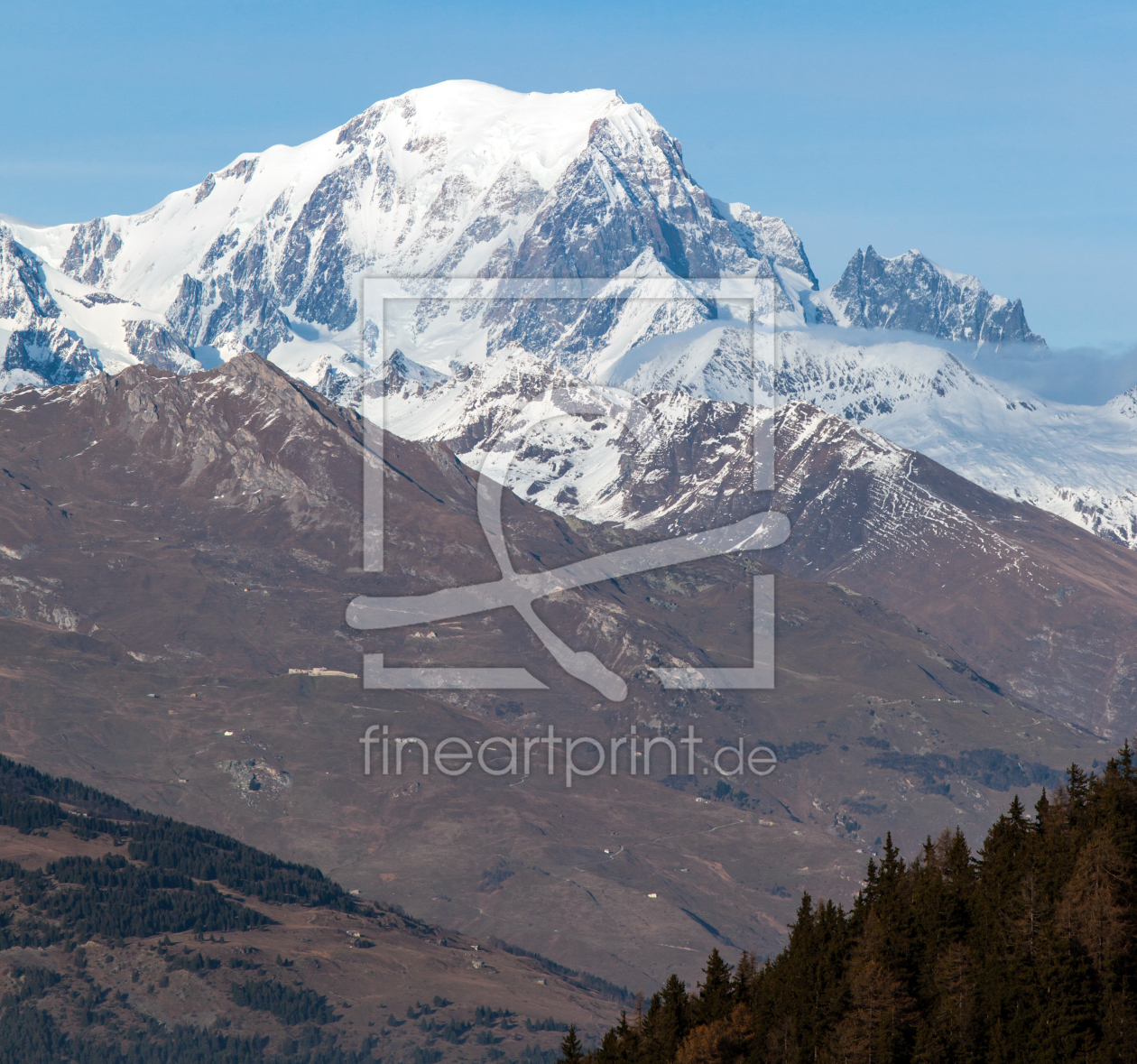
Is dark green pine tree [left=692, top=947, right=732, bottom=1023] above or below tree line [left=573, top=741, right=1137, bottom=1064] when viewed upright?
below

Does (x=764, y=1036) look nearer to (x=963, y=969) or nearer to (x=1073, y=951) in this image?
(x=963, y=969)

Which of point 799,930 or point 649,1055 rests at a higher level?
point 799,930

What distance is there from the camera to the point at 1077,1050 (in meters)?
141

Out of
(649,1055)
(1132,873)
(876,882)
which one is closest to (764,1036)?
(649,1055)

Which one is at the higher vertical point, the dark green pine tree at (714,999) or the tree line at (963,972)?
the tree line at (963,972)

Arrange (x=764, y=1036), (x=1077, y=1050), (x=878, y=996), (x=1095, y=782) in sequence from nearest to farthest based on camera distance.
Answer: (x=1077, y=1050) < (x=878, y=996) < (x=764, y=1036) < (x=1095, y=782)

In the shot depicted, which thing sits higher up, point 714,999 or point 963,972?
point 963,972

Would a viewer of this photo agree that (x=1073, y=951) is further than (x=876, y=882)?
No

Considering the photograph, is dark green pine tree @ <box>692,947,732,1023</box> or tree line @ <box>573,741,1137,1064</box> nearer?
tree line @ <box>573,741,1137,1064</box>

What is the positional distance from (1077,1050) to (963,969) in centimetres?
1376

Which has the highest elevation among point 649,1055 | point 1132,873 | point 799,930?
point 1132,873

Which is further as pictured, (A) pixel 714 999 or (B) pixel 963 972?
(A) pixel 714 999

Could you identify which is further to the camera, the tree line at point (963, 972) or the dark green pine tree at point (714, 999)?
the dark green pine tree at point (714, 999)

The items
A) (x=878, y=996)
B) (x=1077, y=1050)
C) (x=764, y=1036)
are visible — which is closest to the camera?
(x=1077, y=1050)
